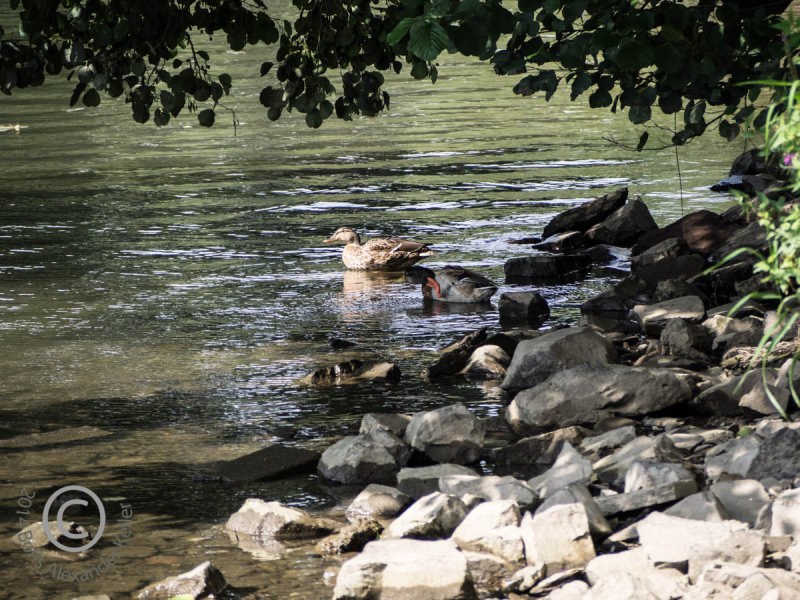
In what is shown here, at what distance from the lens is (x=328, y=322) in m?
9.65

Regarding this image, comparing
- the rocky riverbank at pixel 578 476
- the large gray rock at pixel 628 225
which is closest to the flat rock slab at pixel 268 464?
the rocky riverbank at pixel 578 476

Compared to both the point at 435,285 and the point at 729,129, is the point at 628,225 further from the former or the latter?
the point at 729,129

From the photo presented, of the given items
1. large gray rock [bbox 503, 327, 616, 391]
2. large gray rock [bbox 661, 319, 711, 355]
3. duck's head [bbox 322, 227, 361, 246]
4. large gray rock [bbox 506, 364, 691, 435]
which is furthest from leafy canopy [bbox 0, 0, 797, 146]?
duck's head [bbox 322, 227, 361, 246]

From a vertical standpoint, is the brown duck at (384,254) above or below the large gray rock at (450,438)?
above

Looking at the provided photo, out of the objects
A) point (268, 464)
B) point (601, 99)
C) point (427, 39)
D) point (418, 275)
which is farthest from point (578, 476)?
point (418, 275)

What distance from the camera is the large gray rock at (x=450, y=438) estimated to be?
6363 mm

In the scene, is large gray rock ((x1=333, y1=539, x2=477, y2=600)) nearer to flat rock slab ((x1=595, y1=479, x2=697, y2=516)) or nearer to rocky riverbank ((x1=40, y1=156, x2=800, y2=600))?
rocky riverbank ((x1=40, y1=156, x2=800, y2=600))

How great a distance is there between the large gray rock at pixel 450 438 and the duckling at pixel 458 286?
3.84 meters

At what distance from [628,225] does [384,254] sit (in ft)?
8.88

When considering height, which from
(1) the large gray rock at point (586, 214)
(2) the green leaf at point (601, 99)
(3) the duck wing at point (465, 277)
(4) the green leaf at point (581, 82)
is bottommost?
(3) the duck wing at point (465, 277)

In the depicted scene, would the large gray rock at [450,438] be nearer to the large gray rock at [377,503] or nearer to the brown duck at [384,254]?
the large gray rock at [377,503]

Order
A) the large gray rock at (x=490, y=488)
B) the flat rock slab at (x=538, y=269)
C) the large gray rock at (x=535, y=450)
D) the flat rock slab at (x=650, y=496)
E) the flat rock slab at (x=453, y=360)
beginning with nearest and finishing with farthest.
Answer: the flat rock slab at (x=650, y=496), the large gray rock at (x=490, y=488), the large gray rock at (x=535, y=450), the flat rock slab at (x=453, y=360), the flat rock slab at (x=538, y=269)

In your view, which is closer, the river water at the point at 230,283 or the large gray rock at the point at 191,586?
the large gray rock at the point at 191,586

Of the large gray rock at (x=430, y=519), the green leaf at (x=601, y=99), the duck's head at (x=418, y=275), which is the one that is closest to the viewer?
the large gray rock at (x=430, y=519)
